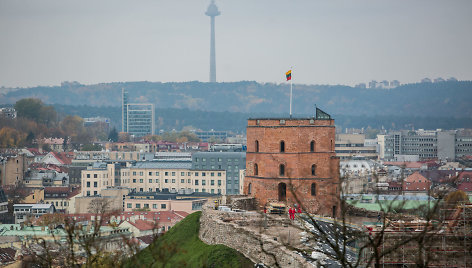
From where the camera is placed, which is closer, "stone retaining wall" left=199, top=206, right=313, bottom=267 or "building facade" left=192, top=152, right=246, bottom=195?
"stone retaining wall" left=199, top=206, right=313, bottom=267

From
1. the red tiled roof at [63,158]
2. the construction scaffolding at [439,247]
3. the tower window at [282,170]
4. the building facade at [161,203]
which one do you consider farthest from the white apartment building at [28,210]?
the construction scaffolding at [439,247]

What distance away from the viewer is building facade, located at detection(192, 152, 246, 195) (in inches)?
5807

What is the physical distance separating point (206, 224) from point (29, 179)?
359ft

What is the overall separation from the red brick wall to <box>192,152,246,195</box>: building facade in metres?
93.8

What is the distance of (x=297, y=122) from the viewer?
50.9m

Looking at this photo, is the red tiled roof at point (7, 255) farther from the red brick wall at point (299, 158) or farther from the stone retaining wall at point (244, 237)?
the stone retaining wall at point (244, 237)

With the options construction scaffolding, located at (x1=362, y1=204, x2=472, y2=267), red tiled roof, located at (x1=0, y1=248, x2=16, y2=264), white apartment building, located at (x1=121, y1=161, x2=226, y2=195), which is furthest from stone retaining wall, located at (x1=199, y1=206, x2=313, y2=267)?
white apartment building, located at (x1=121, y1=161, x2=226, y2=195)

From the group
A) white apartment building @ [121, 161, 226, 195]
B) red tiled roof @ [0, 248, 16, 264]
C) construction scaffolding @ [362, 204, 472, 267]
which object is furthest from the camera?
white apartment building @ [121, 161, 226, 195]

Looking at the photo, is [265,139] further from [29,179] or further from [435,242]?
[29,179]

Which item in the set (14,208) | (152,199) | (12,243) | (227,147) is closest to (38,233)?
(12,243)

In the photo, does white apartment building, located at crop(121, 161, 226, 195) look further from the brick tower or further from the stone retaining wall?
the stone retaining wall

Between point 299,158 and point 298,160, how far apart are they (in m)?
0.11

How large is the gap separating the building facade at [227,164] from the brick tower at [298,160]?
308 feet

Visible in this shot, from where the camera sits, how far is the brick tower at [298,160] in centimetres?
5056
